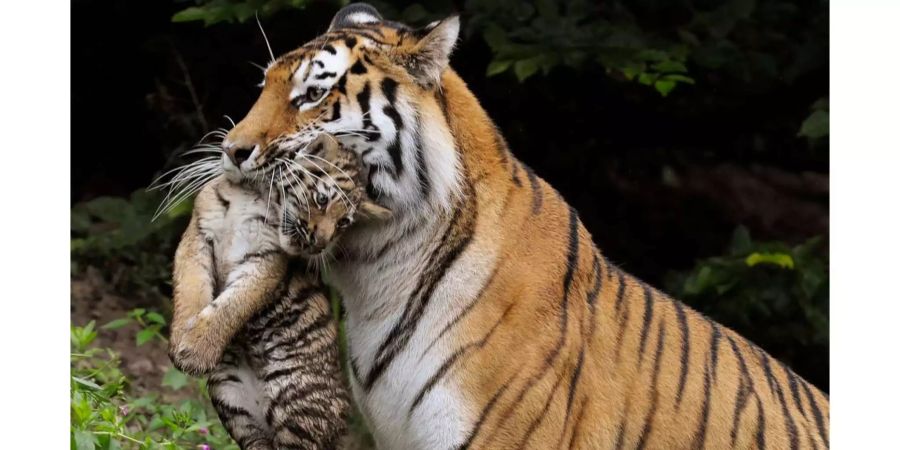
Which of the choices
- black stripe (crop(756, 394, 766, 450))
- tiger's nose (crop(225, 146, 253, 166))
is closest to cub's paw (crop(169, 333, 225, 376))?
tiger's nose (crop(225, 146, 253, 166))

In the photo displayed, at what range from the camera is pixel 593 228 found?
334cm

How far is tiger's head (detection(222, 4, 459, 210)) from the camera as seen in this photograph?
2.35 m

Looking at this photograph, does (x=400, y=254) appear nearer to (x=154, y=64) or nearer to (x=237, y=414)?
(x=237, y=414)

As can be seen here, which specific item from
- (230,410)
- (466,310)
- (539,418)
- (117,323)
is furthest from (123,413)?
(539,418)

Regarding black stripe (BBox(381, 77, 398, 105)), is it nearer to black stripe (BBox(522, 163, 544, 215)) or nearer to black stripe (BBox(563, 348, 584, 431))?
black stripe (BBox(522, 163, 544, 215))

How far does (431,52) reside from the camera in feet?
7.82

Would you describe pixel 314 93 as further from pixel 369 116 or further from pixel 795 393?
pixel 795 393

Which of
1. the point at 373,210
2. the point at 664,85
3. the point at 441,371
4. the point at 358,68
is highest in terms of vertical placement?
the point at 358,68

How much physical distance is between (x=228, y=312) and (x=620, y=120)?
142 centimetres

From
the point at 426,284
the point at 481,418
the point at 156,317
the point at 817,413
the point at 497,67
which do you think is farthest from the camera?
the point at 156,317

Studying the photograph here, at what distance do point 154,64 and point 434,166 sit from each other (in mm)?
1211

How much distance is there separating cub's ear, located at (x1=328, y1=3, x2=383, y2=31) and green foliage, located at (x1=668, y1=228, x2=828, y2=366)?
1300 millimetres
